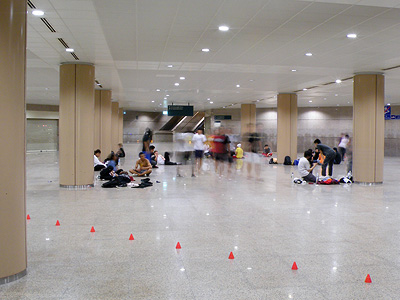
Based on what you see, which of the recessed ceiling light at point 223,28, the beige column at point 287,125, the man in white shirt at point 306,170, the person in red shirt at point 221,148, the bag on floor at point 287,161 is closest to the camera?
the recessed ceiling light at point 223,28

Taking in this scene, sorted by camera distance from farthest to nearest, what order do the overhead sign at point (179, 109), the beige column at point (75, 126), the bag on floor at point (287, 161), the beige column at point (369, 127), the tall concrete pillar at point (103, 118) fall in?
the overhead sign at point (179, 109), the bag on floor at point (287, 161), the tall concrete pillar at point (103, 118), the beige column at point (369, 127), the beige column at point (75, 126)

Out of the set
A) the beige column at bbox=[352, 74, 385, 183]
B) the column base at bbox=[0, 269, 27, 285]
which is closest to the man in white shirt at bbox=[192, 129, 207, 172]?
the beige column at bbox=[352, 74, 385, 183]

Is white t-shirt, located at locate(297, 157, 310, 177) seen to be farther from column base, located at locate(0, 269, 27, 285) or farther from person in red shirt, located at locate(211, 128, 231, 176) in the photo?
column base, located at locate(0, 269, 27, 285)

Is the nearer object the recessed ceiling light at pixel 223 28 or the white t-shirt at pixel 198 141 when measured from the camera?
the recessed ceiling light at pixel 223 28

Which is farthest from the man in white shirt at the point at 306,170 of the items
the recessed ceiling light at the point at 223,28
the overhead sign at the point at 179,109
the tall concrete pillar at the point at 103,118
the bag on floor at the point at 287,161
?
the overhead sign at the point at 179,109

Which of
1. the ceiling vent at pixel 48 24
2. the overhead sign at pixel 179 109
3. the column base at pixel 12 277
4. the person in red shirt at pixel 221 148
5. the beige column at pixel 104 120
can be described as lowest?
the column base at pixel 12 277

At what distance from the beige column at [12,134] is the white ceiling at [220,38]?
3200 mm

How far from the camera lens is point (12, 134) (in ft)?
16.8

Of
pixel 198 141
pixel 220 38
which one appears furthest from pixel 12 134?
pixel 198 141

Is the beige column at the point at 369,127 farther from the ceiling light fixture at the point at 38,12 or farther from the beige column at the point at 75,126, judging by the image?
the ceiling light fixture at the point at 38,12

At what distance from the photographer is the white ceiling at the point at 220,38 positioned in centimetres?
832

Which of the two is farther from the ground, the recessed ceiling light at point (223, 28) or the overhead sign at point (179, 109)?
the overhead sign at point (179, 109)

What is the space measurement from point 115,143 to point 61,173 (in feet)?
65.2

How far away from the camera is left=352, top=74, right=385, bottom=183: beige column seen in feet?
53.7
